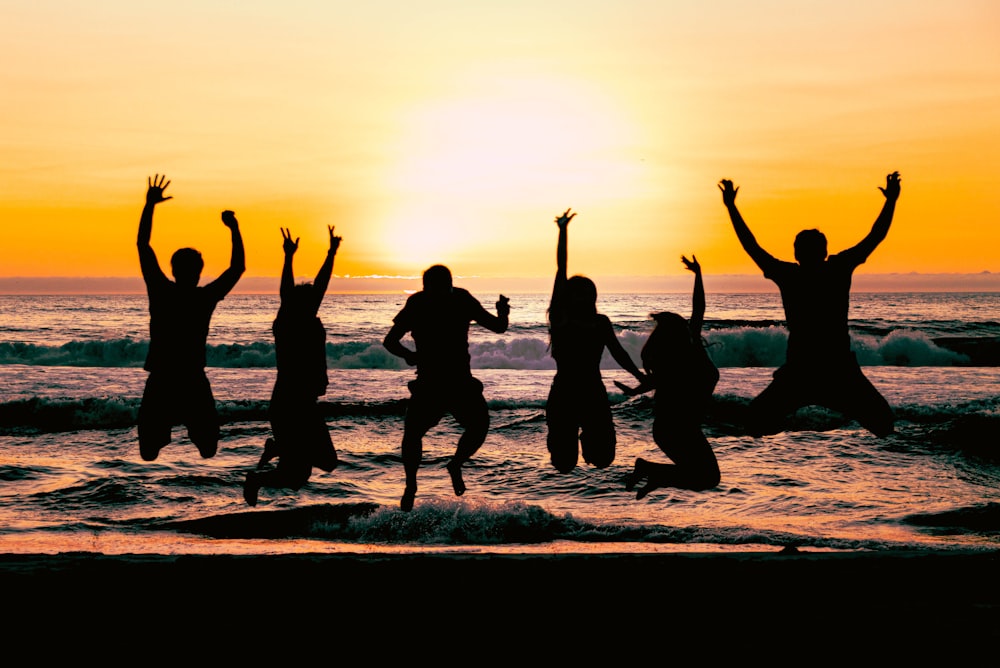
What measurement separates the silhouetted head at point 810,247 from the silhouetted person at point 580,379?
5.36ft

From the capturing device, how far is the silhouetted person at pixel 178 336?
7.29m

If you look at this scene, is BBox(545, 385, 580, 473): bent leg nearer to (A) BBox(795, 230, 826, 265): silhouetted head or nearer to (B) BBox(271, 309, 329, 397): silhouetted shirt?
(B) BBox(271, 309, 329, 397): silhouetted shirt

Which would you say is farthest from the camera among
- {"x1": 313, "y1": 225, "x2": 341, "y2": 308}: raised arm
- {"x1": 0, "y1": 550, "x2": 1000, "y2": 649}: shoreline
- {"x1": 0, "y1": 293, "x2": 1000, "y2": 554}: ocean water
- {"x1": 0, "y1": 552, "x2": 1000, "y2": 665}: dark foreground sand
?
{"x1": 0, "y1": 293, "x2": 1000, "y2": 554}: ocean water

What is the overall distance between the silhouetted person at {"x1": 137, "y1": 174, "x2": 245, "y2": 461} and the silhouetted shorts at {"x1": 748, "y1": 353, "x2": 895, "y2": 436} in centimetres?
456

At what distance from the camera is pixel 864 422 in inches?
294

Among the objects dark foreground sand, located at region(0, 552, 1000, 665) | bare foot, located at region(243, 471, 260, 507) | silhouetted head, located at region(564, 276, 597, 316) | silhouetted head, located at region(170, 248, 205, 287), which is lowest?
dark foreground sand, located at region(0, 552, 1000, 665)

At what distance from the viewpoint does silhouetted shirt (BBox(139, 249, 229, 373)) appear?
729cm

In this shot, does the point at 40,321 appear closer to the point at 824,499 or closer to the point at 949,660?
the point at 824,499

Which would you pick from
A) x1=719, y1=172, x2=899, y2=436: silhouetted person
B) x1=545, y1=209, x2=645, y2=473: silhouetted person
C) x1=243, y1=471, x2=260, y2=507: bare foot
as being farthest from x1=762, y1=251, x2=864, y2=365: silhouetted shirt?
x1=243, y1=471, x2=260, y2=507: bare foot

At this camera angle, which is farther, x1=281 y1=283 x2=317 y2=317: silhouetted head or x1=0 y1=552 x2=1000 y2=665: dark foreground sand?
x1=281 y1=283 x2=317 y2=317: silhouetted head

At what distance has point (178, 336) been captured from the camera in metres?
7.44

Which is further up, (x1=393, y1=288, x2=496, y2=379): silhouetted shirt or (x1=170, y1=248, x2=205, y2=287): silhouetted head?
(x1=170, y1=248, x2=205, y2=287): silhouetted head

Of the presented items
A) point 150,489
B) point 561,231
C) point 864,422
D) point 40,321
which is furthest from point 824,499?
point 40,321

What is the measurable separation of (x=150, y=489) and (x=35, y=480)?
2263mm
